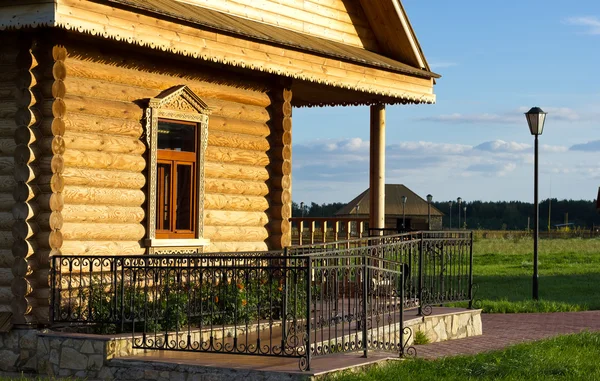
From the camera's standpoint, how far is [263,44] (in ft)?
49.2

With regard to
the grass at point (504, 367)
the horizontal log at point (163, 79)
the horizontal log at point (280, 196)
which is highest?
the horizontal log at point (163, 79)

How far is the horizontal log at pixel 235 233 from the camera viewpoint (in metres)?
15.8

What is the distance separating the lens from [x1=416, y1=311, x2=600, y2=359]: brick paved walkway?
1455cm

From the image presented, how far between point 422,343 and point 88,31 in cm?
691

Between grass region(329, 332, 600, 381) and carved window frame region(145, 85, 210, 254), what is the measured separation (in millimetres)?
4266

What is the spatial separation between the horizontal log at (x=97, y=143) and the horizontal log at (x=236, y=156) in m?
1.52

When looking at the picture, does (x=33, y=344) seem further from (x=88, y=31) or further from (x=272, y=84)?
(x=272, y=84)

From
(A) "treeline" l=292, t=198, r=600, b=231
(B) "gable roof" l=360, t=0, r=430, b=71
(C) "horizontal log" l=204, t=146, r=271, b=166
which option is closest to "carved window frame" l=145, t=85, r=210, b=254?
(C) "horizontal log" l=204, t=146, r=271, b=166

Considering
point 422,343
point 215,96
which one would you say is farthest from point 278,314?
point 215,96

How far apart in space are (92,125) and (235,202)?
3350mm

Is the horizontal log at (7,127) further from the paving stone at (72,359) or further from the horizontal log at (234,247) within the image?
the horizontal log at (234,247)

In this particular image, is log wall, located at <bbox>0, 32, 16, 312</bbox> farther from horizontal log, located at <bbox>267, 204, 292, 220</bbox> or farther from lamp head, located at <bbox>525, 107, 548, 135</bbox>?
lamp head, located at <bbox>525, 107, 548, 135</bbox>

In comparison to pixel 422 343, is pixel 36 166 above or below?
above

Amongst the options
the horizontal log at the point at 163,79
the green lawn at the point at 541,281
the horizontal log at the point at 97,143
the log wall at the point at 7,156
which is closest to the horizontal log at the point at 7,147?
the log wall at the point at 7,156
